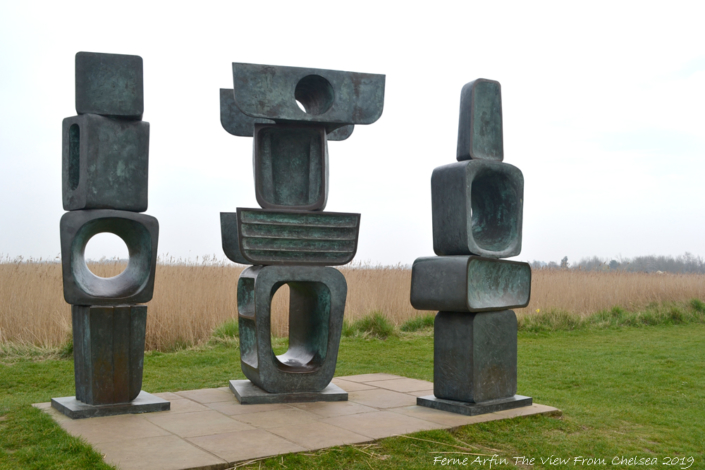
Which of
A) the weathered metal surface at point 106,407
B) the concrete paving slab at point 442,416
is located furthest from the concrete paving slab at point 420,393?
the weathered metal surface at point 106,407

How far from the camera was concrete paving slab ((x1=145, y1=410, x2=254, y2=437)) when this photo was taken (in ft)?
12.3

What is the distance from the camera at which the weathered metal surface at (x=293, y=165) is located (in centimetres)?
487

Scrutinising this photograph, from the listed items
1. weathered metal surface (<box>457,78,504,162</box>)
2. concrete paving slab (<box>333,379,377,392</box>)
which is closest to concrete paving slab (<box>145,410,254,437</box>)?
concrete paving slab (<box>333,379,377,392</box>)

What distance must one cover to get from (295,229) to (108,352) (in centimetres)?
147

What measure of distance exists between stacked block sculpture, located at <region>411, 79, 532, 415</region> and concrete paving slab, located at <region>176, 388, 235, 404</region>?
1.41 m

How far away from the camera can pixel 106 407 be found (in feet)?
13.6

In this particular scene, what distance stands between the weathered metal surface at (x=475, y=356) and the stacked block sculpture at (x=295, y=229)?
771 millimetres

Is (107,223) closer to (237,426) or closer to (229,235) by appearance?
(229,235)

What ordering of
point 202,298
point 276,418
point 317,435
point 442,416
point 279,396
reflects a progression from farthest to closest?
point 202,298 → point 279,396 → point 442,416 → point 276,418 → point 317,435

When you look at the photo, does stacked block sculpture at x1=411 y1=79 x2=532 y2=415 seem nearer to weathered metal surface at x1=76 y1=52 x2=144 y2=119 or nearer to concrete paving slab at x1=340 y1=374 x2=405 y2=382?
concrete paving slab at x1=340 y1=374 x2=405 y2=382

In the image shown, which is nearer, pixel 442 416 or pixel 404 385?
pixel 442 416

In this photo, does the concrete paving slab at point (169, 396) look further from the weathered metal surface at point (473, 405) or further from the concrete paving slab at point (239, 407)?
the weathered metal surface at point (473, 405)

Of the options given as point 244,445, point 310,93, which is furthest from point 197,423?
point 310,93

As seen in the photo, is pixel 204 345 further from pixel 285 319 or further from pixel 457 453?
pixel 457 453
